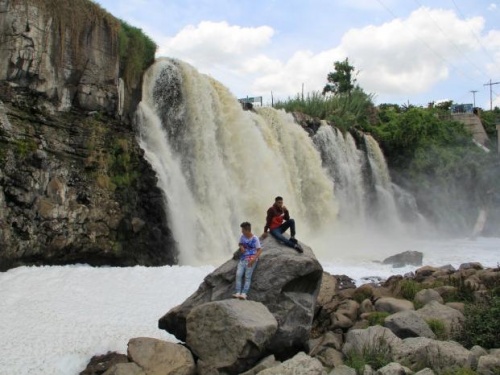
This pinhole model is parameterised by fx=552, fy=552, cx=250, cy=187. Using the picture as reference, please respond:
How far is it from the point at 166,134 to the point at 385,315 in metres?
10.1

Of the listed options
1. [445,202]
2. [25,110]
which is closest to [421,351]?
[25,110]

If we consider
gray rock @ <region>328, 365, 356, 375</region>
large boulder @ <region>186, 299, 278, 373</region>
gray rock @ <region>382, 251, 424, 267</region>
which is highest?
large boulder @ <region>186, 299, 278, 373</region>

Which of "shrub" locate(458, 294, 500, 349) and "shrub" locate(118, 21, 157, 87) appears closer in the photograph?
"shrub" locate(458, 294, 500, 349)

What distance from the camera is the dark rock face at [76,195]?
12383mm

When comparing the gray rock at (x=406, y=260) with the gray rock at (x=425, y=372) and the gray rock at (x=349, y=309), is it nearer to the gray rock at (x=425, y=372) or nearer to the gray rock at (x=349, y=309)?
the gray rock at (x=349, y=309)

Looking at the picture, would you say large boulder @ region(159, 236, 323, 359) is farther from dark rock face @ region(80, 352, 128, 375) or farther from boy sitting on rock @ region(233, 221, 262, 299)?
dark rock face @ region(80, 352, 128, 375)

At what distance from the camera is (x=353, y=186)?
29859 mm

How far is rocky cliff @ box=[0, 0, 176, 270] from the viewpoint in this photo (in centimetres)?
1259

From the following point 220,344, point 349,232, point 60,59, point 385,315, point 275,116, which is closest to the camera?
point 220,344

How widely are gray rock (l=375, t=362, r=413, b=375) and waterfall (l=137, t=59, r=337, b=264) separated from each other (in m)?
9.28

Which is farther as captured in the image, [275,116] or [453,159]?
[453,159]

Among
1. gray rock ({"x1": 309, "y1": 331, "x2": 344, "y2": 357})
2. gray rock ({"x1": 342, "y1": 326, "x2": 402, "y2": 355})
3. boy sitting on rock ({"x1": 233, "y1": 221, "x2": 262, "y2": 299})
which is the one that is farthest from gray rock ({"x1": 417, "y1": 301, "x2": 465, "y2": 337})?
boy sitting on rock ({"x1": 233, "y1": 221, "x2": 262, "y2": 299})

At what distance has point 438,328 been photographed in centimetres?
951

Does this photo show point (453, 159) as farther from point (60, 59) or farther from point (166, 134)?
point (60, 59)
